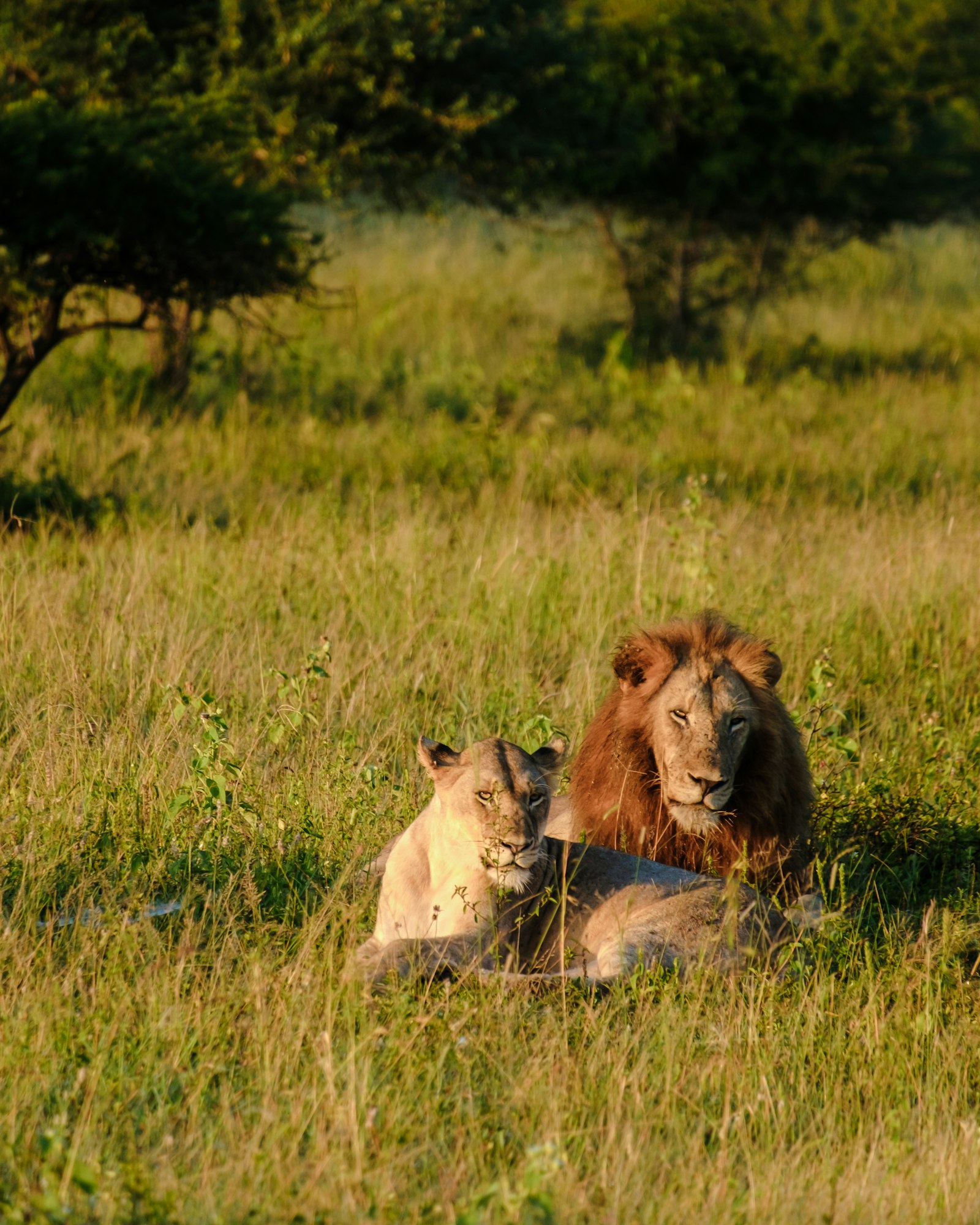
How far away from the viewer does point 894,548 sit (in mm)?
9078

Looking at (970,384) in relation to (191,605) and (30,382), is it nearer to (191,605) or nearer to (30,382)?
(30,382)

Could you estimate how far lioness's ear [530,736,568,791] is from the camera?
4410 mm

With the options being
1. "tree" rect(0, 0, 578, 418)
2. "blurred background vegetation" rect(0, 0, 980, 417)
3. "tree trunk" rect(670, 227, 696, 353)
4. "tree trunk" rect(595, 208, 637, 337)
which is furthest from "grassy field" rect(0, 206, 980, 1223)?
"tree trunk" rect(595, 208, 637, 337)

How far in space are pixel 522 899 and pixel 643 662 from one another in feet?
3.68

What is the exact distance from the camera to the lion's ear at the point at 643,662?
16.6 ft

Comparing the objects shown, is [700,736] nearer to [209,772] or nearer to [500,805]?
[500,805]

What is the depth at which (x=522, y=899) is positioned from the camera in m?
4.31

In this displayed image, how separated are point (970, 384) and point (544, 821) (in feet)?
43.4

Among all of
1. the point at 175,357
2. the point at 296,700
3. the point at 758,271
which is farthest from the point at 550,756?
the point at 758,271

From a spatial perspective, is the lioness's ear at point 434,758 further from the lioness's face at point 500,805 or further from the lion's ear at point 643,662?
the lion's ear at point 643,662

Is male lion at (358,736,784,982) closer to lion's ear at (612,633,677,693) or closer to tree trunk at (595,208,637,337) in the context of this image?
lion's ear at (612,633,677,693)

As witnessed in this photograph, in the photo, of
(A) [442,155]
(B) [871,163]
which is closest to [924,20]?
(B) [871,163]

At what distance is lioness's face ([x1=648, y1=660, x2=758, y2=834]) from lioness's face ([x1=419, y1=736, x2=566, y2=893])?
24.6 inches

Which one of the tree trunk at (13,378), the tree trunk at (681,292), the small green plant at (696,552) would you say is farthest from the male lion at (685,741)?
the tree trunk at (681,292)
